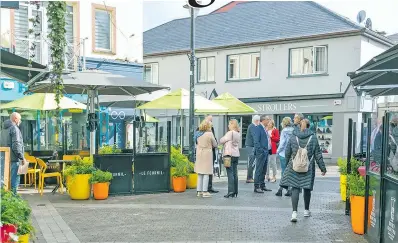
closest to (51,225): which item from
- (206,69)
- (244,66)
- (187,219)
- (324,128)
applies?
(187,219)

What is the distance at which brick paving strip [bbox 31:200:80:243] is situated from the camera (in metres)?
6.41

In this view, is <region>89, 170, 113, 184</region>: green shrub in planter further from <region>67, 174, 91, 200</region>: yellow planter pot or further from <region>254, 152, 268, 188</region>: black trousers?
<region>254, 152, 268, 188</region>: black trousers

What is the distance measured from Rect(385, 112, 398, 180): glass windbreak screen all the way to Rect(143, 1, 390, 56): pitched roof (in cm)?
1696

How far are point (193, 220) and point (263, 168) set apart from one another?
11.5 feet

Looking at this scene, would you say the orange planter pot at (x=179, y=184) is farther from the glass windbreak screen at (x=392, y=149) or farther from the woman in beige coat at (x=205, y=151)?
the glass windbreak screen at (x=392, y=149)

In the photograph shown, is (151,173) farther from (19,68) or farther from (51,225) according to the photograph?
(19,68)

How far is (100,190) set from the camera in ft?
31.3

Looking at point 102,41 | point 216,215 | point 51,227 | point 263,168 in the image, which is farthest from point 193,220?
point 102,41

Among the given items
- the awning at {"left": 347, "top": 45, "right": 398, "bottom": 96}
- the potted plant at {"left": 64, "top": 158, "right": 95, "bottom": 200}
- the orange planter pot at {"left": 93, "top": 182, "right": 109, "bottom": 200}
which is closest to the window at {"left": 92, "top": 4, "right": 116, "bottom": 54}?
the potted plant at {"left": 64, "top": 158, "right": 95, "bottom": 200}

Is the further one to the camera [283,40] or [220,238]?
[283,40]

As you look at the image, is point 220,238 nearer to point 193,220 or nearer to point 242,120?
point 193,220

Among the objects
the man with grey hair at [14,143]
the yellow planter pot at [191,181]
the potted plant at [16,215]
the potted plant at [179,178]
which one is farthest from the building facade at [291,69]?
the potted plant at [16,215]

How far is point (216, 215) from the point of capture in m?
8.01

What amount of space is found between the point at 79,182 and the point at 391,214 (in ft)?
Result: 21.2
